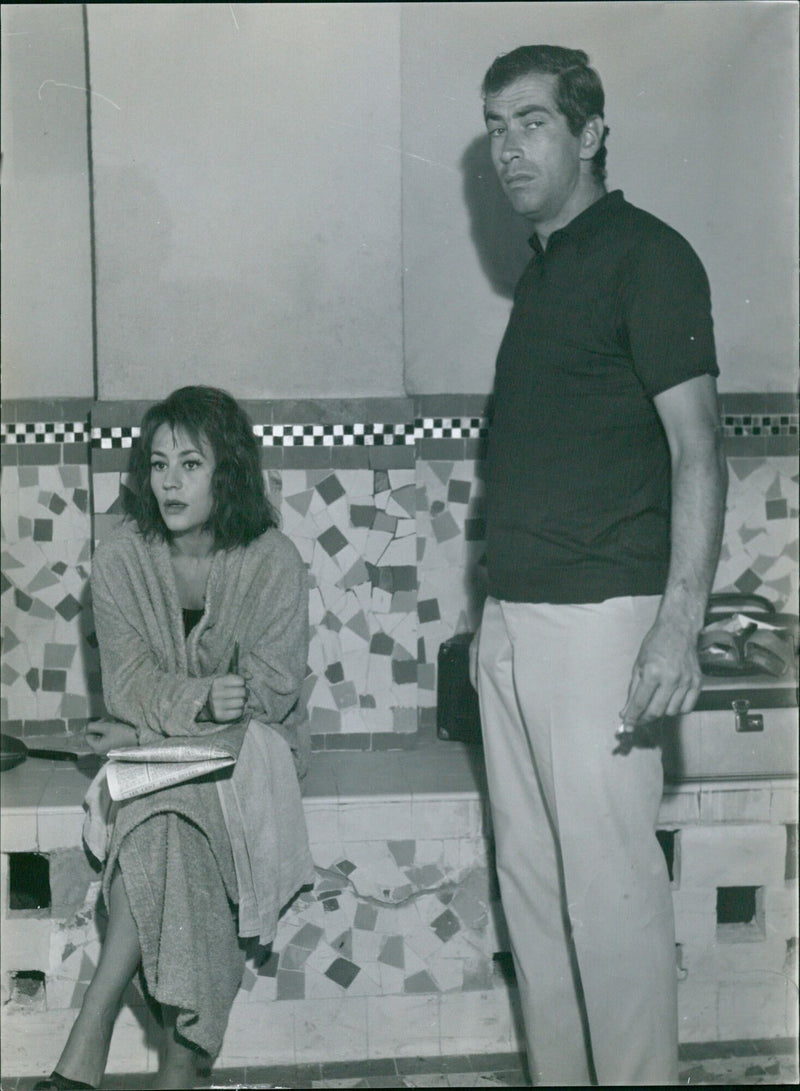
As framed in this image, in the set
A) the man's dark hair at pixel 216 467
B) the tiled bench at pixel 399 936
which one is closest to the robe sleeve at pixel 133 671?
the man's dark hair at pixel 216 467

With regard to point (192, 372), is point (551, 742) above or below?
below

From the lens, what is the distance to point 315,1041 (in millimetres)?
2408

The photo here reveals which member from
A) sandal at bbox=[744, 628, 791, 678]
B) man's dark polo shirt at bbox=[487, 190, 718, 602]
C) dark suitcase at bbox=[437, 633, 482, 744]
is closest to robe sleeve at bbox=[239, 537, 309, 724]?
man's dark polo shirt at bbox=[487, 190, 718, 602]

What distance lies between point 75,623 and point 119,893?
43.4 inches

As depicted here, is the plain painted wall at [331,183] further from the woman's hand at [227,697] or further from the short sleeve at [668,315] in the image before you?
the short sleeve at [668,315]

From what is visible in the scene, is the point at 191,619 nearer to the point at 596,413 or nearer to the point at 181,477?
the point at 181,477

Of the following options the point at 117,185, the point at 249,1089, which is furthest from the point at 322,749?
the point at 117,185

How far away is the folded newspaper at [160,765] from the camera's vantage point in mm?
2084

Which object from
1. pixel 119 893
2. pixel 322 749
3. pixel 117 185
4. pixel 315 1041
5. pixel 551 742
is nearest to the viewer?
pixel 551 742

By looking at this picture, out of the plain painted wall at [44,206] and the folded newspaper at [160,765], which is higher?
the plain painted wall at [44,206]

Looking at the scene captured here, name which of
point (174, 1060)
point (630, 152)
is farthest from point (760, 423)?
point (174, 1060)

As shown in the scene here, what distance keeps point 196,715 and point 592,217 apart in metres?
1.16

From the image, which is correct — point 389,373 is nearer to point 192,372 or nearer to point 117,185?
point 192,372

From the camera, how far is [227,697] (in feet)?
7.23
